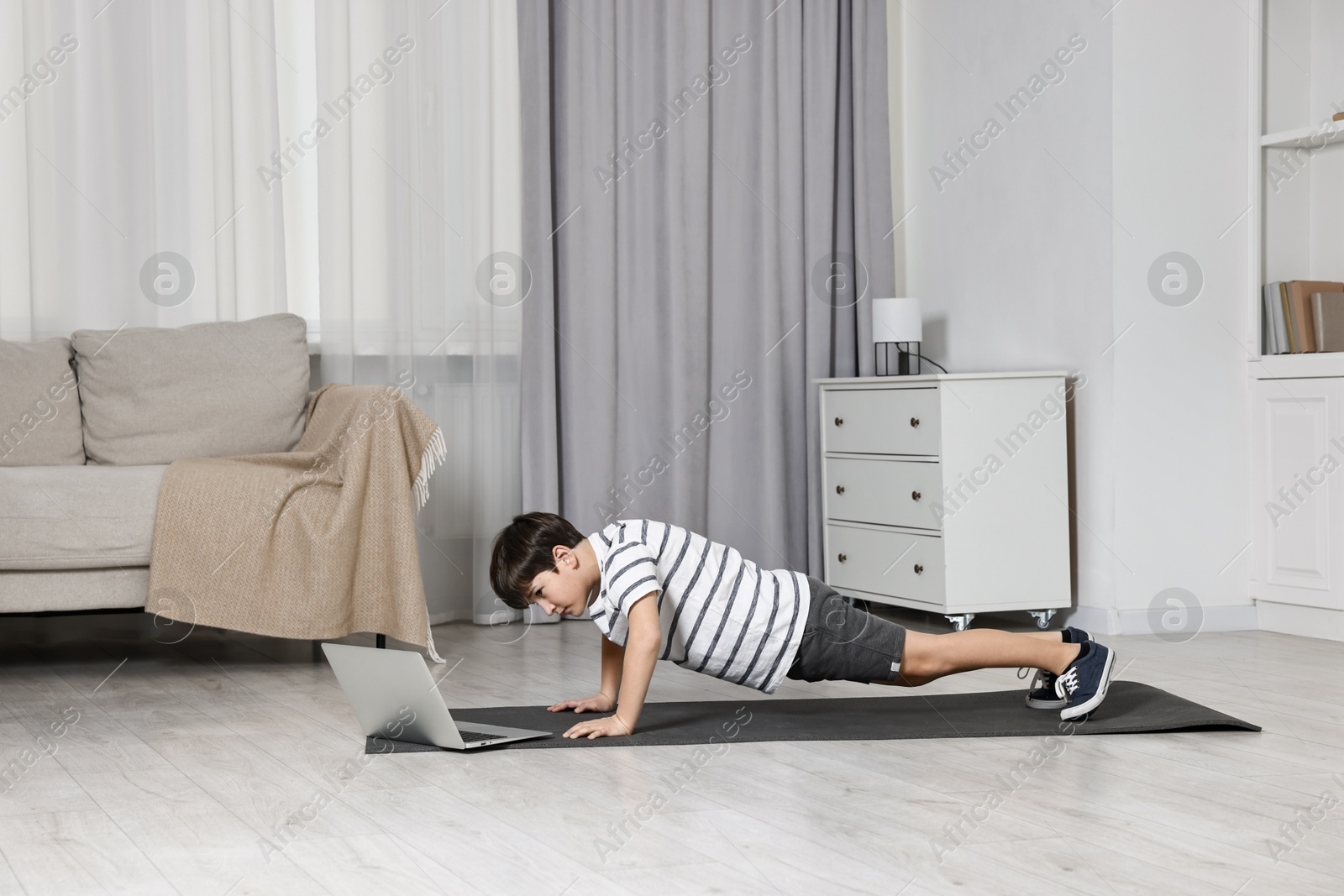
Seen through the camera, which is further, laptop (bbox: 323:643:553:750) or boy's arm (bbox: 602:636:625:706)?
boy's arm (bbox: 602:636:625:706)

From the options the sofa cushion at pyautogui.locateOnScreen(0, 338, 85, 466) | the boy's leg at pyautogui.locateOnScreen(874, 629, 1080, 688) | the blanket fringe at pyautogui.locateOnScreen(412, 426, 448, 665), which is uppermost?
the sofa cushion at pyautogui.locateOnScreen(0, 338, 85, 466)

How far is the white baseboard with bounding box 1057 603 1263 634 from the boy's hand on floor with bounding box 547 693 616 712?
5.13ft

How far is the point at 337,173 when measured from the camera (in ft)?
11.5

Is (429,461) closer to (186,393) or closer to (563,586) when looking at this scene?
(186,393)

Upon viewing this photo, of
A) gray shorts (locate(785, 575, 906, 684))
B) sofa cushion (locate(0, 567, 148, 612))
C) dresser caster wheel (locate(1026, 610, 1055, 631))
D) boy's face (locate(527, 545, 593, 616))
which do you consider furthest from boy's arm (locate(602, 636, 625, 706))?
dresser caster wheel (locate(1026, 610, 1055, 631))

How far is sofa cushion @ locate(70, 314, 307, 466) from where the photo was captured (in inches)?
124

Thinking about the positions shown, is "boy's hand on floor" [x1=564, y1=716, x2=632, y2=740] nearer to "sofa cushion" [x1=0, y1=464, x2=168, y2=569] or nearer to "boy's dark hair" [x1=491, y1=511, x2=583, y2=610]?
"boy's dark hair" [x1=491, y1=511, x2=583, y2=610]

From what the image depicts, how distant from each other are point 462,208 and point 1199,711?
237 cm

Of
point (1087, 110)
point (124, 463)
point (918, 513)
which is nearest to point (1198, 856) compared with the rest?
point (918, 513)

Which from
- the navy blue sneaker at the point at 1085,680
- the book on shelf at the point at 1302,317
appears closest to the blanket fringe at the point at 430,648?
the navy blue sneaker at the point at 1085,680

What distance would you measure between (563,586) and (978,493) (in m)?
1.54

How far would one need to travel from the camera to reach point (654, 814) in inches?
65.6

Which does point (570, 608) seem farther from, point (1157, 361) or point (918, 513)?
point (1157, 361)

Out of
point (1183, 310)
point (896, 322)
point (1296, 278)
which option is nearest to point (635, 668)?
point (896, 322)
